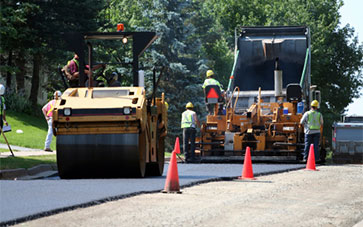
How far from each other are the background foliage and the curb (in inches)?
118

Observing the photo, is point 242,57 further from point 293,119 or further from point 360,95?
point 360,95

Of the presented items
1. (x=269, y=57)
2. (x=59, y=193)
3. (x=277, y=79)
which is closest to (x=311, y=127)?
(x=277, y=79)

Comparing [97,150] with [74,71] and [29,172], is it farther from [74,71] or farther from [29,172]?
[29,172]

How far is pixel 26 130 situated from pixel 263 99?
1188cm

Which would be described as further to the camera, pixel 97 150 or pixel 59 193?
pixel 97 150

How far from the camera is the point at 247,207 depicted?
9750mm

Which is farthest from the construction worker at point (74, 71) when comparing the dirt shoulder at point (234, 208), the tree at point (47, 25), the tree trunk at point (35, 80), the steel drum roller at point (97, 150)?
the tree trunk at point (35, 80)

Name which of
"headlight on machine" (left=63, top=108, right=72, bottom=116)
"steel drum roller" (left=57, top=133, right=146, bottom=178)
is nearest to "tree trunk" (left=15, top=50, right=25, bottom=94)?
"headlight on machine" (left=63, top=108, right=72, bottom=116)

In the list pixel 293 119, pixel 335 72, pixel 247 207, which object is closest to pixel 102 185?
pixel 247 207

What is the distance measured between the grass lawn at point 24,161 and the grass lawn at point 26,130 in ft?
18.9

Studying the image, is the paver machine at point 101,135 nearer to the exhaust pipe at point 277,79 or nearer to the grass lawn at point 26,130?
the exhaust pipe at point 277,79

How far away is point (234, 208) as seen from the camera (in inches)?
376

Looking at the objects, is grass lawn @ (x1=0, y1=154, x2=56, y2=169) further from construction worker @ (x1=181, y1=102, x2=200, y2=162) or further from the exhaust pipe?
the exhaust pipe

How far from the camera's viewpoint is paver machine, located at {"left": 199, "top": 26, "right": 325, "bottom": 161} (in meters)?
21.3
